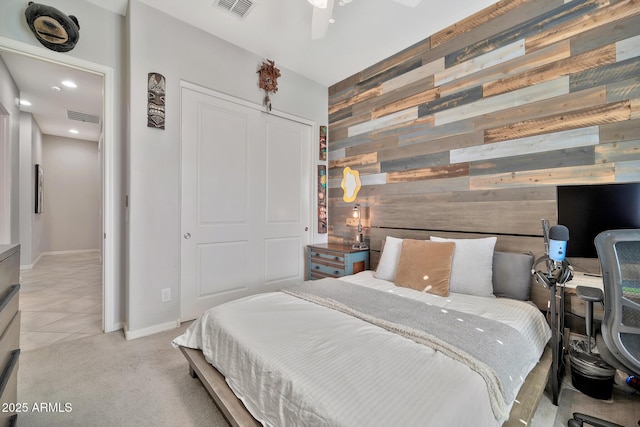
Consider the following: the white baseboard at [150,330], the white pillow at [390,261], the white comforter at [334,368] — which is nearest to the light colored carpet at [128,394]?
the white baseboard at [150,330]

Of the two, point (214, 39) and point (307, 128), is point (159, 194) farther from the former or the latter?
point (307, 128)

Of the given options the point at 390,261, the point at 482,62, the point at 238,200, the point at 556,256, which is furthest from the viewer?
the point at 238,200

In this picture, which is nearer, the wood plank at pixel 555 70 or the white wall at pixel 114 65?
the wood plank at pixel 555 70

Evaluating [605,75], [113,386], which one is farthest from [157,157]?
[605,75]

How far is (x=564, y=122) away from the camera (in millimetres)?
2154

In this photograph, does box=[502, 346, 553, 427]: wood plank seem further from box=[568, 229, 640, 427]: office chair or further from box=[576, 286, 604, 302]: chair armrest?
box=[576, 286, 604, 302]: chair armrest

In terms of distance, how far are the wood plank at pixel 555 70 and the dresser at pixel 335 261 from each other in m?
2.05

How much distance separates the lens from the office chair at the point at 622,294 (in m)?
1.23

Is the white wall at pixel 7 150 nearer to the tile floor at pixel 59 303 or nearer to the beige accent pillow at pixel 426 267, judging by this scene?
the tile floor at pixel 59 303

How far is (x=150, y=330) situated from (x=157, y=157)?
161 cm

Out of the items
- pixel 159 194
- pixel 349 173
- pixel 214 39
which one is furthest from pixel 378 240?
pixel 214 39

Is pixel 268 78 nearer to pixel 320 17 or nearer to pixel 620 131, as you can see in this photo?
pixel 320 17

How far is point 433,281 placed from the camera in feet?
7.32

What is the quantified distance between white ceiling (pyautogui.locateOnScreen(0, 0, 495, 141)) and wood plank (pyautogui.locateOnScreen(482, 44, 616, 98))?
734 millimetres
